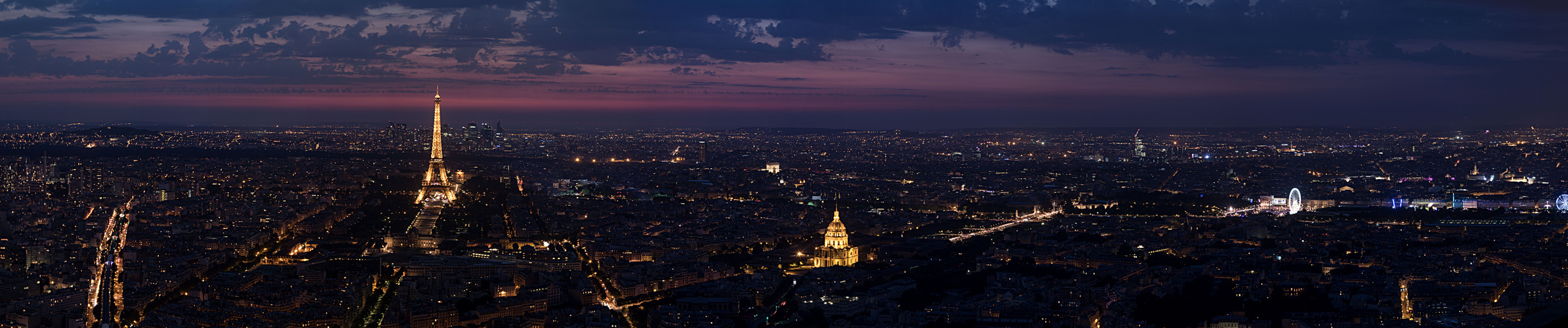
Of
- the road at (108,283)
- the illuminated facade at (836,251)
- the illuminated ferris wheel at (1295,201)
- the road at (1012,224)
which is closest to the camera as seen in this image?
the road at (108,283)

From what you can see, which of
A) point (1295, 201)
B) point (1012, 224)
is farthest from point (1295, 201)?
point (1012, 224)

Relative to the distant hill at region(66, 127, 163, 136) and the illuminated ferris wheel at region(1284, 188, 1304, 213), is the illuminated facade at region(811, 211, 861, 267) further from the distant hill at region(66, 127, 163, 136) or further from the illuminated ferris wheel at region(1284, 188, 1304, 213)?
the distant hill at region(66, 127, 163, 136)

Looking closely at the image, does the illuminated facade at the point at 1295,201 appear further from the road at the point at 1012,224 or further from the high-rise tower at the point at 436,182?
the high-rise tower at the point at 436,182

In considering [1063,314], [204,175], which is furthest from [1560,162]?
[204,175]

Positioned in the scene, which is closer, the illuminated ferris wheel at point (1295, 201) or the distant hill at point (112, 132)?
the illuminated ferris wheel at point (1295, 201)

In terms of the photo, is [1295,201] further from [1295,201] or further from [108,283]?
[108,283]

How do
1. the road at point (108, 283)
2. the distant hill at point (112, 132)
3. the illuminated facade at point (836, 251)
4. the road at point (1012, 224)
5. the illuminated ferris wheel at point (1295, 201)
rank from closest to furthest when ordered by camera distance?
the road at point (108, 283)
the illuminated facade at point (836, 251)
the road at point (1012, 224)
the illuminated ferris wheel at point (1295, 201)
the distant hill at point (112, 132)

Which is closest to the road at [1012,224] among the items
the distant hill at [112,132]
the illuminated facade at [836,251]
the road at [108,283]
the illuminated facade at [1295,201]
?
the illuminated facade at [836,251]

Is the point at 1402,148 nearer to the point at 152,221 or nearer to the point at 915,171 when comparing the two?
the point at 915,171
